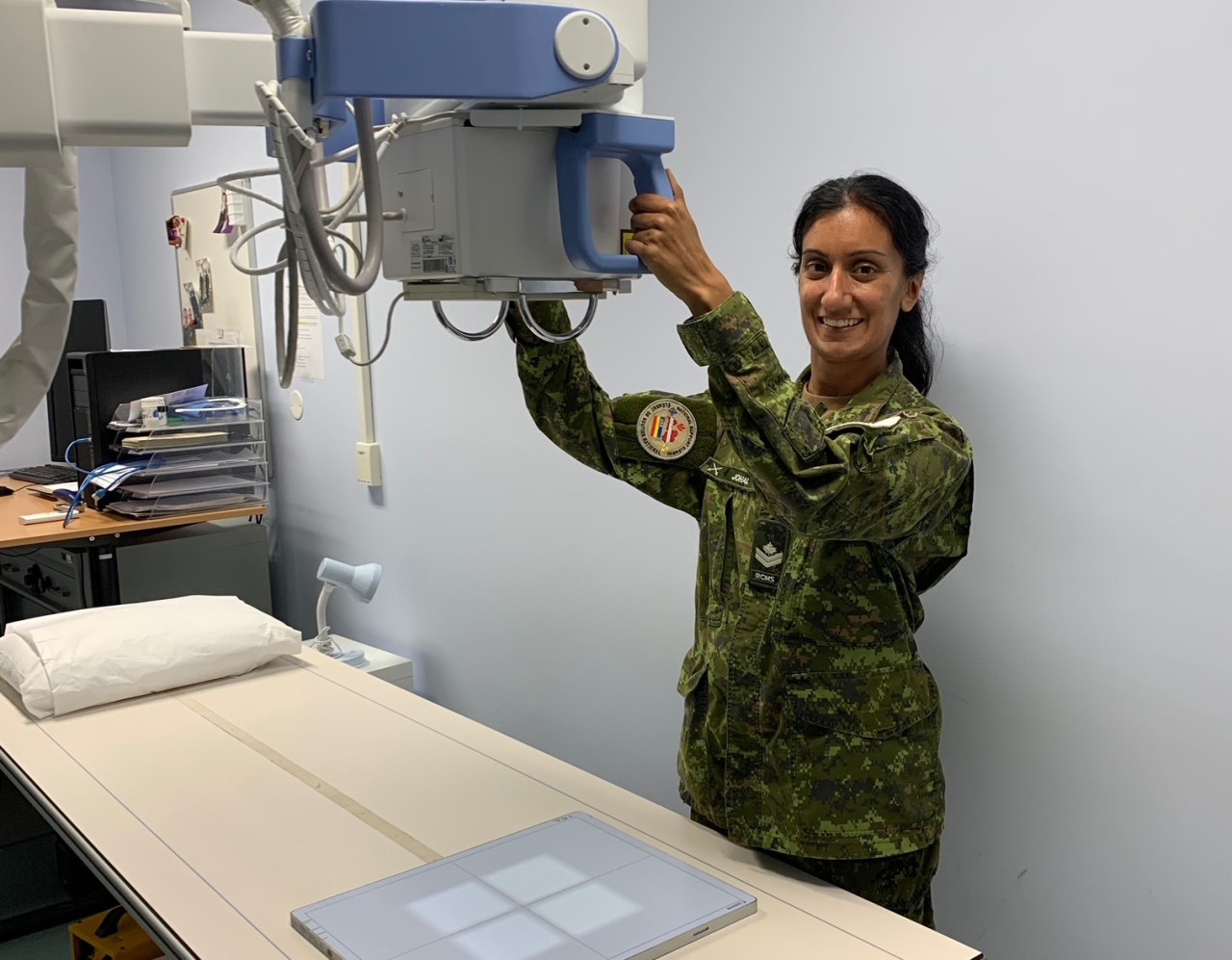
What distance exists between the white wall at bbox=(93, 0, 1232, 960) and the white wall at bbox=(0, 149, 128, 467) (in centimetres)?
319

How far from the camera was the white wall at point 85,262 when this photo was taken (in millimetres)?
4461

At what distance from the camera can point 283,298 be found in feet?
3.20

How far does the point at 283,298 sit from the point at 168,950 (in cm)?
84

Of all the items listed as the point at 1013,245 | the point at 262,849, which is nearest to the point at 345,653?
the point at 262,849

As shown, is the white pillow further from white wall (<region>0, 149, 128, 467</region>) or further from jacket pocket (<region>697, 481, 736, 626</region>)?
white wall (<region>0, 149, 128, 467</region>)

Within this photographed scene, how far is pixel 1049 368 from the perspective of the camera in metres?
1.71

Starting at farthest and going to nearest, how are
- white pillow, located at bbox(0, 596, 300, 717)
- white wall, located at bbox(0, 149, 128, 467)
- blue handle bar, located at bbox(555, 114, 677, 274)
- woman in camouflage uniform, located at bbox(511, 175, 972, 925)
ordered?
white wall, located at bbox(0, 149, 128, 467)
white pillow, located at bbox(0, 596, 300, 717)
woman in camouflage uniform, located at bbox(511, 175, 972, 925)
blue handle bar, located at bbox(555, 114, 677, 274)

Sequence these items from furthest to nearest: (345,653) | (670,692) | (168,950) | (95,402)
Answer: (95,402) < (345,653) < (670,692) < (168,950)

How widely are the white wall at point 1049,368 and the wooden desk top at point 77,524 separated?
1.56 meters

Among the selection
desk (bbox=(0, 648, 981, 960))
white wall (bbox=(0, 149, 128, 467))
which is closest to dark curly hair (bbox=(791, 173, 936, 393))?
desk (bbox=(0, 648, 981, 960))

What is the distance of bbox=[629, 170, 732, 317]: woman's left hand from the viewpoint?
44.4 inches

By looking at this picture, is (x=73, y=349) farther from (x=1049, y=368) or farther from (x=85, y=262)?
(x=1049, y=368)

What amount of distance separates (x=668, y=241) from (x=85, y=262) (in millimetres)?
4446

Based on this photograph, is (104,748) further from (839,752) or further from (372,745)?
(839,752)
